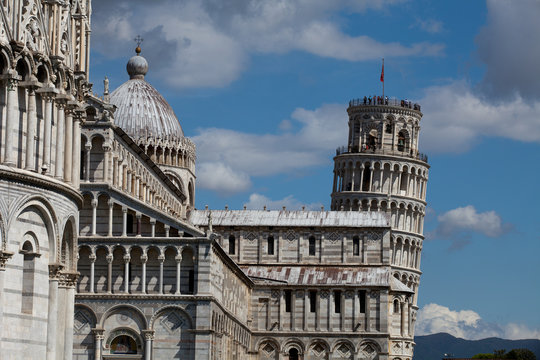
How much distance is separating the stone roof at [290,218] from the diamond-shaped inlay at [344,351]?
1145cm

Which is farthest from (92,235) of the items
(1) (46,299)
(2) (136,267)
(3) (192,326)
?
(1) (46,299)

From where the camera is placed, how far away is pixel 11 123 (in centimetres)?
4031

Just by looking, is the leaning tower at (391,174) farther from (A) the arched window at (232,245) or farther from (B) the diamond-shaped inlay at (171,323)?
(B) the diamond-shaped inlay at (171,323)

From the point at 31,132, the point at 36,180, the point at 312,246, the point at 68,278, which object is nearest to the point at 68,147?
the point at 31,132

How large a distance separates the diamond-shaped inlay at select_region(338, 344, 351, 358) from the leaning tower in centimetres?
3429

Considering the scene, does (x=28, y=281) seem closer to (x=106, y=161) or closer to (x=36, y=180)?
(x=36, y=180)

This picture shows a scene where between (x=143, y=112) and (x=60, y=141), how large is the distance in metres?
65.9

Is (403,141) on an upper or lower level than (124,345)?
upper

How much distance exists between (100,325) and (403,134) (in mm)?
71858

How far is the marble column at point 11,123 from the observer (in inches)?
1578

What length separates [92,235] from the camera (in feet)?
257

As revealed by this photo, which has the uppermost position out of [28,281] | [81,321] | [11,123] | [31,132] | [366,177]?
[366,177]

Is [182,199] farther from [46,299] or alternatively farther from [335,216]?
[46,299]

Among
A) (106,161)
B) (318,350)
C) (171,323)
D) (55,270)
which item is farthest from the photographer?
(318,350)
